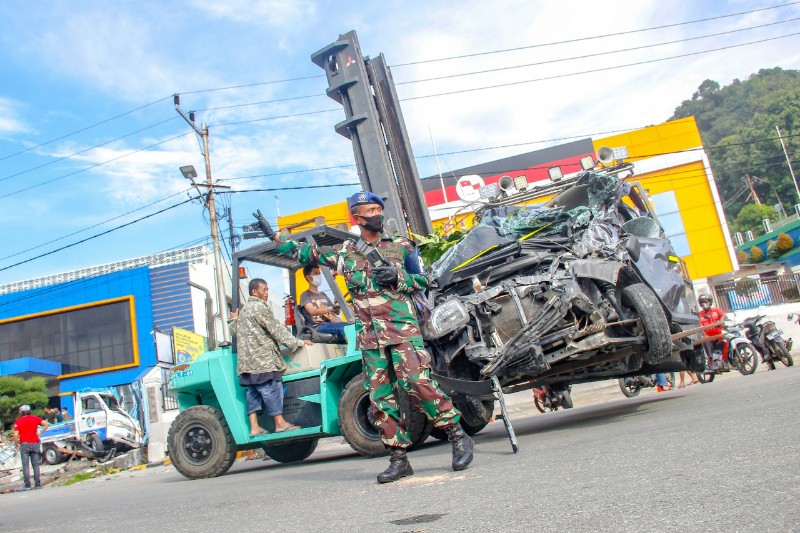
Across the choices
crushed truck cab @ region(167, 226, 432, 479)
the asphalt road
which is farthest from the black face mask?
crushed truck cab @ region(167, 226, 432, 479)

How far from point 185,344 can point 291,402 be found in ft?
62.3

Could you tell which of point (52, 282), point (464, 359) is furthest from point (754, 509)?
point (52, 282)

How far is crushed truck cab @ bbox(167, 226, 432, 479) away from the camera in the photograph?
6422mm

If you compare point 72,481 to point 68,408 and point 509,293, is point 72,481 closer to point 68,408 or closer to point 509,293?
point 509,293

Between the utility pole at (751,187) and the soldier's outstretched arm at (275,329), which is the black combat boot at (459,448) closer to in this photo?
the soldier's outstretched arm at (275,329)

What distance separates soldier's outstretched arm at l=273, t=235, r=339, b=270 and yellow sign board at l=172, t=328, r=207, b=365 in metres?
18.7

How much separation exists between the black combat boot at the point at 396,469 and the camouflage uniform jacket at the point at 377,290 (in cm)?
65

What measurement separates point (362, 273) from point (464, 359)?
1.80m

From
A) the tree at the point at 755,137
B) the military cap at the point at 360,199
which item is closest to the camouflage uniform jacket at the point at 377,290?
the military cap at the point at 360,199

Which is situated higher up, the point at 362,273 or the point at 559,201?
the point at 559,201

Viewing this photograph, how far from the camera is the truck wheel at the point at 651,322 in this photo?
568cm

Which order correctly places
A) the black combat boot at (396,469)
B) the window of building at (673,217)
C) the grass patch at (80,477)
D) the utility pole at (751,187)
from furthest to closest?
the utility pole at (751,187)
the window of building at (673,217)
the grass patch at (80,477)
the black combat boot at (396,469)

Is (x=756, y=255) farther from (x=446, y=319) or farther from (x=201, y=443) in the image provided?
(x=446, y=319)

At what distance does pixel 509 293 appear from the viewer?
5.65 metres
